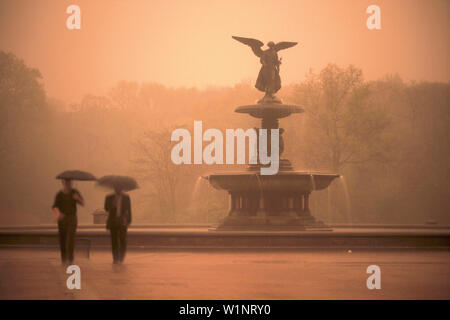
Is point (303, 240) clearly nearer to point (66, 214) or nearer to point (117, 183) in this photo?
point (117, 183)

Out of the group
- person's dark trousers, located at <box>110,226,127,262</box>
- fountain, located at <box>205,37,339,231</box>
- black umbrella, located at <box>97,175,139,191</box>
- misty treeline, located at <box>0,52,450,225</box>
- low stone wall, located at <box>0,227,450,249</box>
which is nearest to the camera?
person's dark trousers, located at <box>110,226,127,262</box>

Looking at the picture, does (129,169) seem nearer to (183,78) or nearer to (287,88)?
(287,88)

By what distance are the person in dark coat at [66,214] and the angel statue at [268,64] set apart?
11949mm

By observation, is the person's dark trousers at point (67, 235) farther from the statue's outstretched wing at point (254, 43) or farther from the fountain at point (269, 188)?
the statue's outstretched wing at point (254, 43)

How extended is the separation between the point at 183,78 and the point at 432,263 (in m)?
92.5

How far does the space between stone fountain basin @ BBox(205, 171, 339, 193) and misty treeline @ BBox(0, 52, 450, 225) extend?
2709 centimetres

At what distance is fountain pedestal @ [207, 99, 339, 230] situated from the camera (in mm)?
24156

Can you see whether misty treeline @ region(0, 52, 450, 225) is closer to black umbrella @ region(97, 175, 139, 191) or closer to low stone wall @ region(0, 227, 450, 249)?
low stone wall @ region(0, 227, 450, 249)

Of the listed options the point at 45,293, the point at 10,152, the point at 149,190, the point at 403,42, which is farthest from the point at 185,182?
the point at 45,293

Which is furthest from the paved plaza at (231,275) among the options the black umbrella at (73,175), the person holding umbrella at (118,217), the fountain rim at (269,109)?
the fountain rim at (269,109)

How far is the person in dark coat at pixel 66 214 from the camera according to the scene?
1487 cm

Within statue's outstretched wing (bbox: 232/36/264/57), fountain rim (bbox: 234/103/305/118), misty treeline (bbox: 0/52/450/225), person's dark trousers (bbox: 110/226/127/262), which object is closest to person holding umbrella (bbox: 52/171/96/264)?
person's dark trousers (bbox: 110/226/127/262)

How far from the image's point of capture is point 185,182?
62.0 metres

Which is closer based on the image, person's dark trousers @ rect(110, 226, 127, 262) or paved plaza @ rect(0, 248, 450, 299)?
paved plaza @ rect(0, 248, 450, 299)
